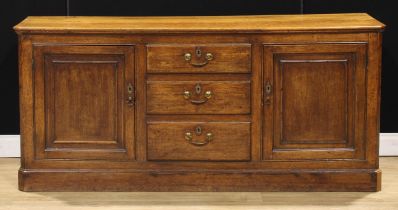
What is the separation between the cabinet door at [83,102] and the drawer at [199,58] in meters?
0.11

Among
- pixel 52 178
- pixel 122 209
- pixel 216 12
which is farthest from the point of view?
pixel 216 12

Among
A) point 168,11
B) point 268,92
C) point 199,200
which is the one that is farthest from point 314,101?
point 168,11

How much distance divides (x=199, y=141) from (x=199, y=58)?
13.6 inches

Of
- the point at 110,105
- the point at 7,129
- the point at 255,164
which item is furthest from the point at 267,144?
the point at 7,129

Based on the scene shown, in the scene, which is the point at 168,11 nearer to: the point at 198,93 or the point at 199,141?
the point at 198,93

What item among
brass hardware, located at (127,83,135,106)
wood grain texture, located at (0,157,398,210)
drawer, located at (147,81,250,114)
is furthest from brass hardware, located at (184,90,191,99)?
wood grain texture, located at (0,157,398,210)

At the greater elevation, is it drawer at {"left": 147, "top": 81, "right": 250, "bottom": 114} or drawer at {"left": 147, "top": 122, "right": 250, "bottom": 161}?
drawer at {"left": 147, "top": 81, "right": 250, "bottom": 114}

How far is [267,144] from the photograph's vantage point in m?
4.31

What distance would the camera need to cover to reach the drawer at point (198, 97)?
4.26m

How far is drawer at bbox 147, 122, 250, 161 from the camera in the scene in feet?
14.1

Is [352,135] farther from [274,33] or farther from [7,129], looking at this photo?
[7,129]

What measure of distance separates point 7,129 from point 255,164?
130 cm

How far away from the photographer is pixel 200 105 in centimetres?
428

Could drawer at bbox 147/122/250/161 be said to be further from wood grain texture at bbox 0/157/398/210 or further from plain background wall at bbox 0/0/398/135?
plain background wall at bbox 0/0/398/135
